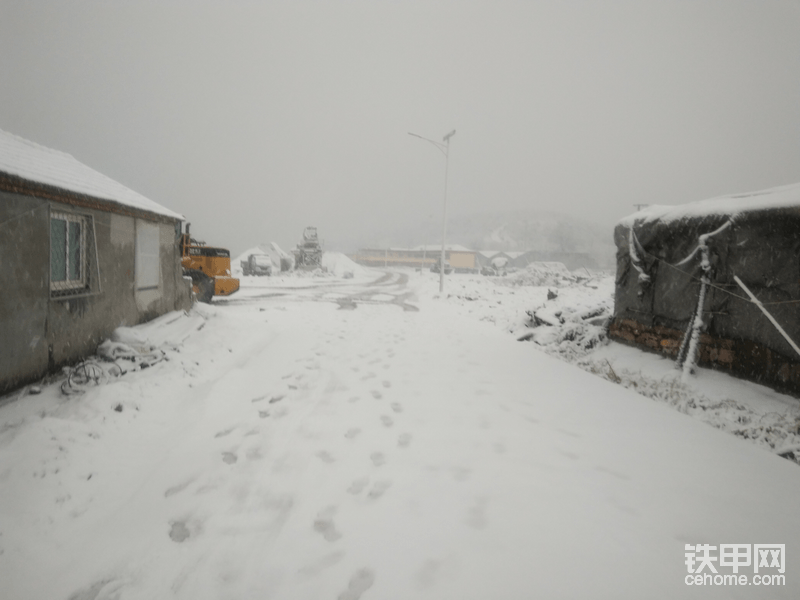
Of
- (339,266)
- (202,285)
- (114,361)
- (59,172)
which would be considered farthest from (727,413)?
(339,266)

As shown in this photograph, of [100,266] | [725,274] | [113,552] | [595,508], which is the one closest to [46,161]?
[100,266]

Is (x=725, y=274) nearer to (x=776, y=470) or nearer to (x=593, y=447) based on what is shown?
(x=776, y=470)

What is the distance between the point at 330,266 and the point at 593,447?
32.3 meters

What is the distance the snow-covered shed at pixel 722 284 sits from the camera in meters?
4.06

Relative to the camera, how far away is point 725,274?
185 inches

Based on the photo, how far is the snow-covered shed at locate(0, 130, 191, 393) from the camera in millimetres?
3281

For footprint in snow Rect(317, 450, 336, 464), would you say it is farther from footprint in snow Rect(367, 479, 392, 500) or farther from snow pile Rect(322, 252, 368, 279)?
snow pile Rect(322, 252, 368, 279)

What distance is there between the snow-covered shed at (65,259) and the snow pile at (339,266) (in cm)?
2352

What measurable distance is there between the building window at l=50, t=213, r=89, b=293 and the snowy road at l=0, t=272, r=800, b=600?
1323 mm

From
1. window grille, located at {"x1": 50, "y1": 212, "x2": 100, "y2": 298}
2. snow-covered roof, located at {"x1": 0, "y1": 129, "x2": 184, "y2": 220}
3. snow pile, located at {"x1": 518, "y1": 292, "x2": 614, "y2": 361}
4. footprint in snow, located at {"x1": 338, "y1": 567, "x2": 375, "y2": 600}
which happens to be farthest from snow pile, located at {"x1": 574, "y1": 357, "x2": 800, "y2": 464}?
snow-covered roof, located at {"x1": 0, "y1": 129, "x2": 184, "y2": 220}

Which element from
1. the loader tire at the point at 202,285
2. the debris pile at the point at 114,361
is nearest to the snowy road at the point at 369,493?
the debris pile at the point at 114,361

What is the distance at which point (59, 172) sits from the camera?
4168mm

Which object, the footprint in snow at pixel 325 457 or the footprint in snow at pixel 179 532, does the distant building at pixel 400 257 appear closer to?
the footprint in snow at pixel 325 457

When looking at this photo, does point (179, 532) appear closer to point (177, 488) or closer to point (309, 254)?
point (177, 488)
